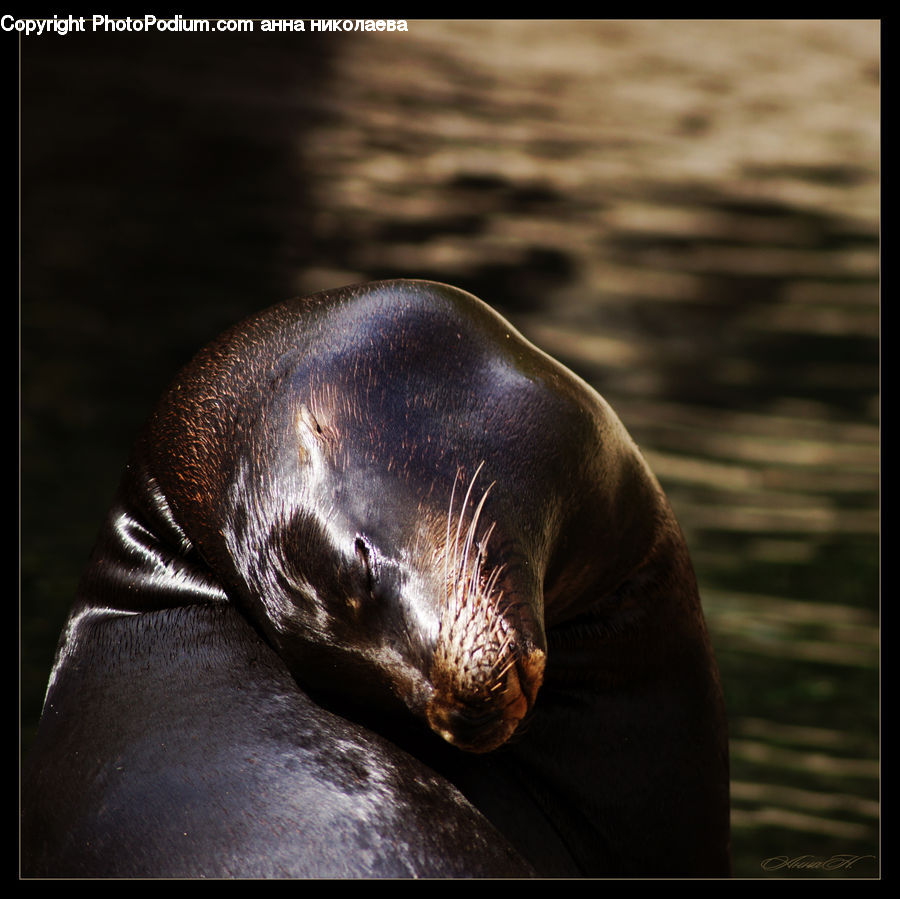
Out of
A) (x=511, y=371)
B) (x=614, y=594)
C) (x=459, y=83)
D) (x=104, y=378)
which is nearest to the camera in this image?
(x=511, y=371)

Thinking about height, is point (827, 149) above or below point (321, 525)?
below

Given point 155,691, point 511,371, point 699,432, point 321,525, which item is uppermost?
point 511,371

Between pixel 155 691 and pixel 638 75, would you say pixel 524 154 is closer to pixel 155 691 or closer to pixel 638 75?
pixel 638 75

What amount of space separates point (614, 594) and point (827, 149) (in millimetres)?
11115

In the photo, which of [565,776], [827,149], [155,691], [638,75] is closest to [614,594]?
[565,776]

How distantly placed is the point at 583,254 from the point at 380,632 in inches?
313

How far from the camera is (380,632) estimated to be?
103 inches

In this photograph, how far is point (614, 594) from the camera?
122 inches
